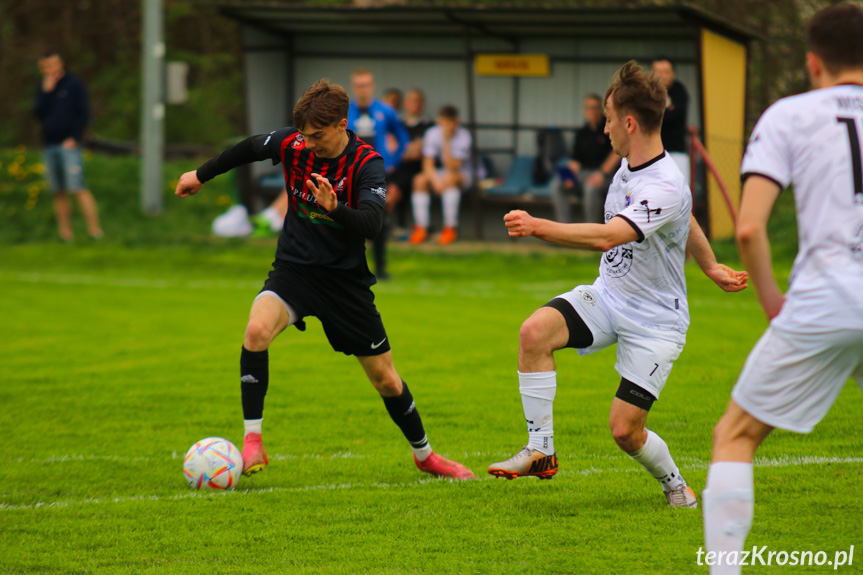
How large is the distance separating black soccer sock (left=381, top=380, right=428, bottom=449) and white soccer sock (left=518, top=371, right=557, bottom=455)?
766 mm

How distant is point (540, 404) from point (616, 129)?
1.30 m

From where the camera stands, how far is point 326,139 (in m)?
4.73

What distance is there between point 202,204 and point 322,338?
947 centimetres

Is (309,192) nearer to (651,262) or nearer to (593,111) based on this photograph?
(651,262)

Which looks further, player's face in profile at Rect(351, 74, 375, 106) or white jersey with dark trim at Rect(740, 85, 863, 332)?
player's face in profile at Rect(351, 74, 375, 106)

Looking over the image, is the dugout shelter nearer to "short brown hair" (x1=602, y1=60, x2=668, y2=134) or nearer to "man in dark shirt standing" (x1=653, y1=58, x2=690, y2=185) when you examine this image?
"man in dark shirt standing" (x1=653, y1=58, x2=690, y2=185)

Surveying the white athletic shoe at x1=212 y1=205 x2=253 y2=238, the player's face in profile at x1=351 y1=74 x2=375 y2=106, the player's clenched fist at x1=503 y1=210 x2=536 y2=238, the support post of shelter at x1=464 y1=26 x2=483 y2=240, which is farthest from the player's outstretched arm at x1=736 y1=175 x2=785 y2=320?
the white athletic shoe at x1=212 y1=205 x2=253 y2=238

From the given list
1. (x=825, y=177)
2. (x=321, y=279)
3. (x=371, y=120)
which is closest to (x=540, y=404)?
(x=321, y=279)

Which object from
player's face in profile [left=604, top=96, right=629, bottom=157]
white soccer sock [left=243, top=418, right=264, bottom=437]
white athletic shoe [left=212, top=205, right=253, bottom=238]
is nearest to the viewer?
player's face in profile [left=604, top=96, right=629, bottom=157]

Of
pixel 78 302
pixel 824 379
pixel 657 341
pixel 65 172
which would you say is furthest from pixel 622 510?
pixel 65 172

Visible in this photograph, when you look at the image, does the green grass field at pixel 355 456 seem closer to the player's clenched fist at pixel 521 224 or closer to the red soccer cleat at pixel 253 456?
the red soccer cleat at pixel 253 456

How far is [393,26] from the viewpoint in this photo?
16156 millimetres

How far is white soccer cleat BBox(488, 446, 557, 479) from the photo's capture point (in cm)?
446

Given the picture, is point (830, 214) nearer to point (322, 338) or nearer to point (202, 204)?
point (322, 338)
